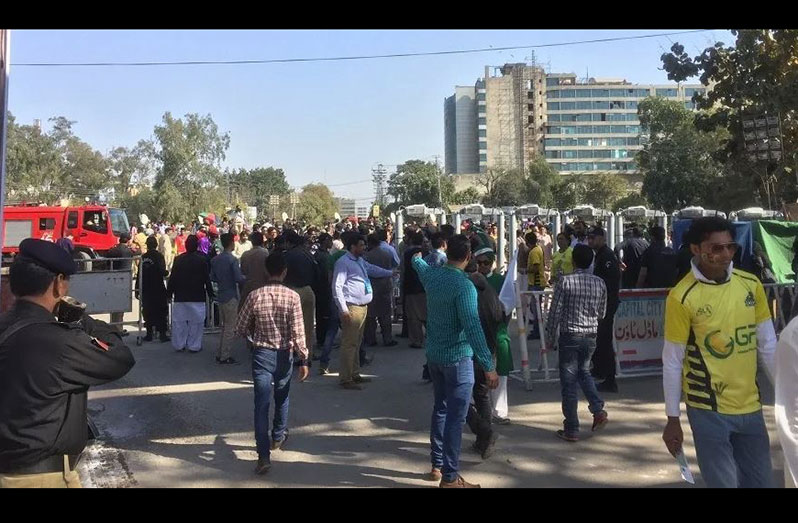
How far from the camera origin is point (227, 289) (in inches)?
422

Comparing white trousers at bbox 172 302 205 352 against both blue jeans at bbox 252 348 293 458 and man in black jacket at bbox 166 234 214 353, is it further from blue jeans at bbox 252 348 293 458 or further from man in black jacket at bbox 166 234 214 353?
blue jeans at bbox 252 348 293 458

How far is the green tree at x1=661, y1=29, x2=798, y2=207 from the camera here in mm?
13062

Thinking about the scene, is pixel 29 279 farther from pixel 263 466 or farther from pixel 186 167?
pixel 186 167

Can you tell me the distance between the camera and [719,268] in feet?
11.5

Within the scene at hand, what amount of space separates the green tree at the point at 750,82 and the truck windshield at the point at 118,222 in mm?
20857

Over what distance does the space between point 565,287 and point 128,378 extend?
6.12 m

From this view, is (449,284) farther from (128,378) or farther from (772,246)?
(772,246)

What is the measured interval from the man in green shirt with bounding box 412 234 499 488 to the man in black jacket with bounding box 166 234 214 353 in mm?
6462

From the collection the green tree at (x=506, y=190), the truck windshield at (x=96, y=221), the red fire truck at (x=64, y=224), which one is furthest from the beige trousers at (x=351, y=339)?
the green tree at (x=506, y=190)

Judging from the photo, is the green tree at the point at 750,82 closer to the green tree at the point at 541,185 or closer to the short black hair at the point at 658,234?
the short black hair at the point at 658,234

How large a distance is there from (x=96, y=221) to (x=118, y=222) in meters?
1.05

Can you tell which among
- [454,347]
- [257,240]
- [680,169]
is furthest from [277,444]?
[680,169]

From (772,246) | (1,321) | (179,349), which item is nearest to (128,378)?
(179,349)

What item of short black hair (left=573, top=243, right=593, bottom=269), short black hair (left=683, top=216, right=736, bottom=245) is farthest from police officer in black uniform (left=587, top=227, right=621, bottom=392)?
short black hair (left=683, top=216, right=736, bottom=245)
